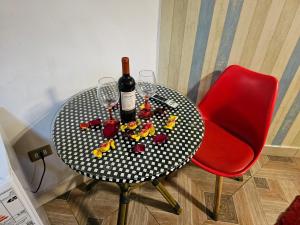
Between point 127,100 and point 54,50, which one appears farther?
point 54,50

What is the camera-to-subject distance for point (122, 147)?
838 millimetres

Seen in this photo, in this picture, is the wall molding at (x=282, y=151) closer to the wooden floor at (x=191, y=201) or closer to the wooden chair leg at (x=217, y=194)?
the wooden floor at (x=191, y=201)

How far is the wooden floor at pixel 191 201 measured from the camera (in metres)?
1.36

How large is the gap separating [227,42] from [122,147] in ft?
3.28

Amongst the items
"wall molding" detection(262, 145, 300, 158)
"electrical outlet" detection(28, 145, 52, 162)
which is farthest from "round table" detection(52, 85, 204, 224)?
"wall molding" detection(262, 145, 300, 158)

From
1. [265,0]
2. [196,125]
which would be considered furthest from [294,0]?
[196,125]

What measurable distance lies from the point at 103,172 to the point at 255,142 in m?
0.97

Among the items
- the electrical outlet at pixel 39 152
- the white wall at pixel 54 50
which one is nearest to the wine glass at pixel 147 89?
the white wall at pixel 54 50

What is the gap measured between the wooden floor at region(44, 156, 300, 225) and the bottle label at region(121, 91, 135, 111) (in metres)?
0.86

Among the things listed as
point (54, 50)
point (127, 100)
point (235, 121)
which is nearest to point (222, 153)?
point (235, 121)

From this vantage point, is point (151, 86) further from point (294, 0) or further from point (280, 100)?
point (280, 100)

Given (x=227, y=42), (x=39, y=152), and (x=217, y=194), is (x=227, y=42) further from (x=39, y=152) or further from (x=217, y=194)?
(x=39, y=152)

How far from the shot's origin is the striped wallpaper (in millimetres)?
1218

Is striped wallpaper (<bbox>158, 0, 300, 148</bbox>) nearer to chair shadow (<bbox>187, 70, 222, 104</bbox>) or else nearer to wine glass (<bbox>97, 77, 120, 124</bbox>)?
chair shadow (<bbox>187, 70, 222, 104</bbox>)
